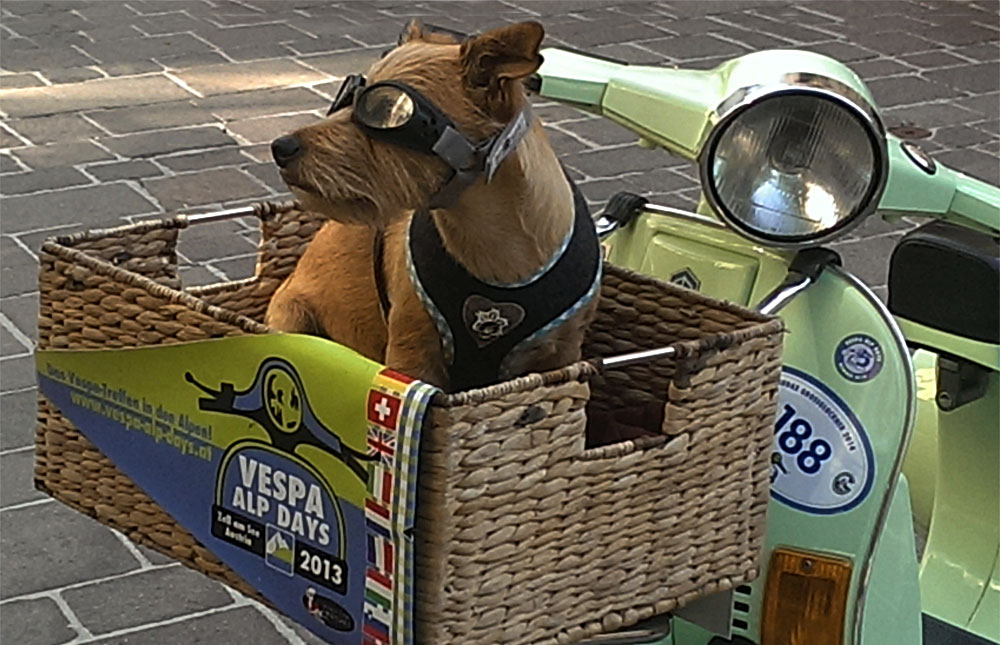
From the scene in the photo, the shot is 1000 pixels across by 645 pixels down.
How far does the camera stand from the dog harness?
1.78m

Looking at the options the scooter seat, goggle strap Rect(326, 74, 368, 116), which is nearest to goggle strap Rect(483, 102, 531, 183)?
goggle strap Rect(326, 74, 368, 116)

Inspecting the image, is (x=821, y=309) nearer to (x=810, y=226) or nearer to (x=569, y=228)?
(x=810, y=226)

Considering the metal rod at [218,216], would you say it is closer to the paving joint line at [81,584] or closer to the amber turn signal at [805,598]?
the amber turn signal at [805,598]

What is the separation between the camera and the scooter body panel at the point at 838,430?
1.87 m

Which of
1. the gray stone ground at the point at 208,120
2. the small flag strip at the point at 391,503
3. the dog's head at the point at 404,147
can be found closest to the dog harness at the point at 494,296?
the dog's head at the point at 404,147

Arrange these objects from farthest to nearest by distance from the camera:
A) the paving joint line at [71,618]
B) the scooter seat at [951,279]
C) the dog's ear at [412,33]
Result: the paving joint line at [71,618], the scooter seat at [951,279], the dog's ear at [412,33]

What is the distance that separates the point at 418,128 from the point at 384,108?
36 mm

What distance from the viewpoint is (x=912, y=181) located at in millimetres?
1913

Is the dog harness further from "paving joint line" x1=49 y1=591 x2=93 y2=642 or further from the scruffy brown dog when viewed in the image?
"paving joint line" x1=49 y1=591 x2=93 y2=642

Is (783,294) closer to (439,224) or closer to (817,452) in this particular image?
(817,452)

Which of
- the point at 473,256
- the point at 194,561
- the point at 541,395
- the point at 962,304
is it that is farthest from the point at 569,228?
the point at 962,304

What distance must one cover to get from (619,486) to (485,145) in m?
0.35

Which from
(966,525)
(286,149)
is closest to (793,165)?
(286,149)

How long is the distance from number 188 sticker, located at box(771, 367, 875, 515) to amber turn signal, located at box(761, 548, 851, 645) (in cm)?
6
